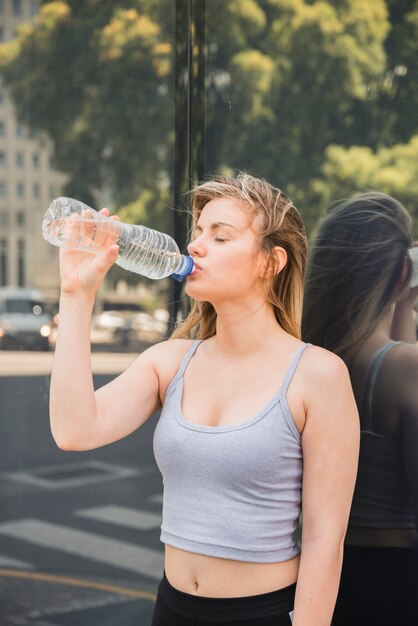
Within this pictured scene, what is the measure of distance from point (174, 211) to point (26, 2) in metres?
1.15

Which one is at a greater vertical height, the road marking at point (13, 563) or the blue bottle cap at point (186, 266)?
the blue bottle cap at point (186, 266)

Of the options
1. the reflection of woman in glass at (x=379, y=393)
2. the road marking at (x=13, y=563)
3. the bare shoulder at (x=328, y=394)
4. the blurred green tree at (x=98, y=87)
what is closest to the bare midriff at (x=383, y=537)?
the reflection of woman in glass at (x=379, y=393)

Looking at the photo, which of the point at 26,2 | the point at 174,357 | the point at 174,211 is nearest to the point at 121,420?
the point at 174,357

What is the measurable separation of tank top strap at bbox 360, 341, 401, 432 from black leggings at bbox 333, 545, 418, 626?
14.3 inches

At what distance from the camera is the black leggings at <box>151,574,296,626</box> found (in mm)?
2014

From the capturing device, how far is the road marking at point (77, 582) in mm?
3520

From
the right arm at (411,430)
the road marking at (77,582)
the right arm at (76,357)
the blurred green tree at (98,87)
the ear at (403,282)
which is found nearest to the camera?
the right arm at (76,357)

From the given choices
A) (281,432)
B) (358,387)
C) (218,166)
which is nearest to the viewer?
(281,432)

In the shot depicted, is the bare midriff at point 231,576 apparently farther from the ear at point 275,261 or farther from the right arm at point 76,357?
the ear at point 275,261

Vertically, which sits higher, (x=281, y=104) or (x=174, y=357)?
(x=281, y=104)

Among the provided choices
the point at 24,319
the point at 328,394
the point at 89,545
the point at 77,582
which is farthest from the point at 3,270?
the point at 328,394

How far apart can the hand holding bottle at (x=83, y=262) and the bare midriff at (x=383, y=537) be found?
109 centimetres

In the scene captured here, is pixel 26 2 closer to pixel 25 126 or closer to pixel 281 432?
pixel 25 126

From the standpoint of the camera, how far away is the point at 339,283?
2.70 metres
